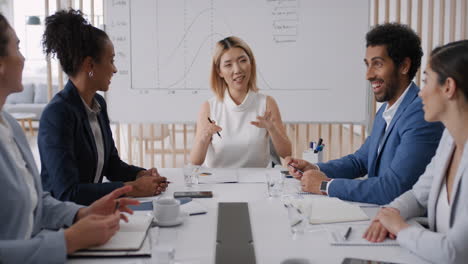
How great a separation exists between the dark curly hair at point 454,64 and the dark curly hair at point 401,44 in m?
0.71

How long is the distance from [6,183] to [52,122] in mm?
585

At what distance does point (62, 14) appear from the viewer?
1.90 metres

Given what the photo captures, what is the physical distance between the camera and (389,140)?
6.14ft

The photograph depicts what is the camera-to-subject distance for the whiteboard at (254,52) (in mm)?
3303

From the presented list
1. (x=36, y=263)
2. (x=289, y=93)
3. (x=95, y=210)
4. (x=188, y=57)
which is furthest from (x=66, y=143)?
Answer: (x=289, y=93)

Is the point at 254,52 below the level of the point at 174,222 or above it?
above

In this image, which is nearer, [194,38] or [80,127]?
[80,127]

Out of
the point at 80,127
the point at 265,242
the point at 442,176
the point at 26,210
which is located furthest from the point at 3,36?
the point at 442,176

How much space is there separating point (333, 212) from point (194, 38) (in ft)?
7.18

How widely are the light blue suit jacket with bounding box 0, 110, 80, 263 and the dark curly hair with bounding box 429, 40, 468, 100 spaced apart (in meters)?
1.16

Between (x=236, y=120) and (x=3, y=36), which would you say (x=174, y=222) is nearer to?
(x=3, y=36)

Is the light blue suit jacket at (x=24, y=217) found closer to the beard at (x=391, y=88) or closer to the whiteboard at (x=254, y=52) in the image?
the beard at (x=391, y=88)

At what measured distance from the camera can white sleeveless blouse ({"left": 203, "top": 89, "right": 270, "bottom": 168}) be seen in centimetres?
265

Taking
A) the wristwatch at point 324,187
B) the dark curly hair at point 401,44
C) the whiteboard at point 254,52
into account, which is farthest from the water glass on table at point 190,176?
the whiteboard at point 254,52
